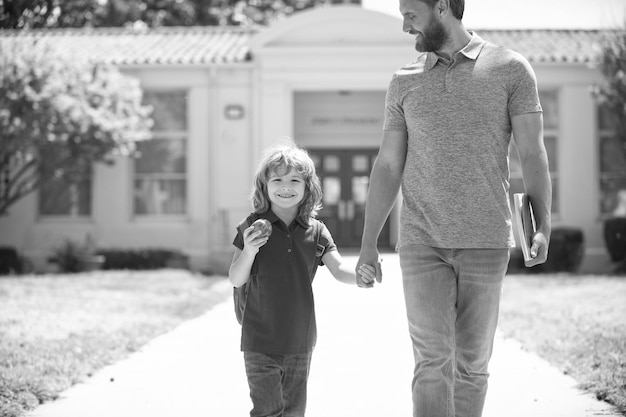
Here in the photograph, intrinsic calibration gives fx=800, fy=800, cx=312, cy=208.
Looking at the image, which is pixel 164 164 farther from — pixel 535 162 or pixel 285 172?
pixel 535 162

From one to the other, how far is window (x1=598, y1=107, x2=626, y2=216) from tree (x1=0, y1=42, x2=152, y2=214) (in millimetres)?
9670

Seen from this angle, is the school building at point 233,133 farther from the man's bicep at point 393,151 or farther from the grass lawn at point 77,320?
the man's bicep at point 393,151

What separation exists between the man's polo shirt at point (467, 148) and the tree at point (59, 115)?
41.2 feet

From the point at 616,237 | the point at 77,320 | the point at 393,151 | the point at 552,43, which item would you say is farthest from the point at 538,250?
the point at 552,43

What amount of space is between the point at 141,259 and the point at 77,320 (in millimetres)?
7295

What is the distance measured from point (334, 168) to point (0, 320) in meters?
12.0

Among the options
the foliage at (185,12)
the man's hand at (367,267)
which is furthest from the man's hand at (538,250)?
the foliage at (185,12)

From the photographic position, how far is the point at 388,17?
53.1 ft

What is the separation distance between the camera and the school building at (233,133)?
54.4ft

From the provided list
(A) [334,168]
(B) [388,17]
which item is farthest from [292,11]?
(B) [388,17]

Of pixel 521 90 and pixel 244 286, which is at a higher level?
pixel 521 90

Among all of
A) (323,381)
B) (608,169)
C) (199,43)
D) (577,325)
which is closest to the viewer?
(323,381)

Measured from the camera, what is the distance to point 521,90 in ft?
11.2

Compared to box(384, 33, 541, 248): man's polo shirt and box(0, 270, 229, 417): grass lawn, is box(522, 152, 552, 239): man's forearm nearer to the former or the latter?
box(384, 33, 541, 248): man's polo shirt
